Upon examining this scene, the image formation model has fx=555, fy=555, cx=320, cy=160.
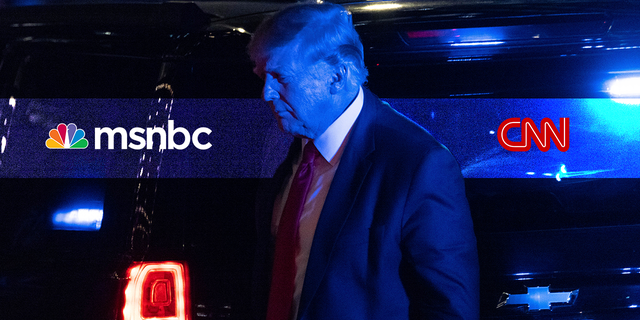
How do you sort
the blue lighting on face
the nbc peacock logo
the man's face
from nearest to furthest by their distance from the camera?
the man's face
the blue lighting on face
the nbc peacock logo

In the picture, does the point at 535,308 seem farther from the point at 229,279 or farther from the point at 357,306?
the point at 229,279

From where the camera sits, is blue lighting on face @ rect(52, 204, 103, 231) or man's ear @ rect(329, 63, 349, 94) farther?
blue lighting on face @ rect(52, 204, 103, 231)

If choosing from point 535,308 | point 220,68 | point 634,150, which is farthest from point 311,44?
point 634,150

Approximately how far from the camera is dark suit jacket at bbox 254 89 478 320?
1.26 m

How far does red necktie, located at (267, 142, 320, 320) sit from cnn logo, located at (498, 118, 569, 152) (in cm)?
65

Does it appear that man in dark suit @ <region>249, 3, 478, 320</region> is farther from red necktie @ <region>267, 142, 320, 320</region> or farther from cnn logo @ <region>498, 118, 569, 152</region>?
cnn logo @ <region>498, 118, 569, 152</region>

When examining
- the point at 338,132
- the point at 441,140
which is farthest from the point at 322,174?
the point at 441,140

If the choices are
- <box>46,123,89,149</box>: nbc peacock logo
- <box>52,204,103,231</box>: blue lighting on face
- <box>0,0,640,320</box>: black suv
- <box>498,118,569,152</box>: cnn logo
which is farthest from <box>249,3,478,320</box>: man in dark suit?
<box>46,123,89,149</box>: nbc peacock logo

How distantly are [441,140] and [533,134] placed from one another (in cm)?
29

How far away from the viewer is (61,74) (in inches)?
84.8

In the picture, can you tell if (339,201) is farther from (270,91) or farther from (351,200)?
(270,91)

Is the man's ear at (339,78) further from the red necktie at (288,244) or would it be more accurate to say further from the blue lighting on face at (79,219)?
the blue lighting on face at (79,219)

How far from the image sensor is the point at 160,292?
1.72 m

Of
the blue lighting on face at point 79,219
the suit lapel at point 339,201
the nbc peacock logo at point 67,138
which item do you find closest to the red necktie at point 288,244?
the suit lapel at point 339,201
